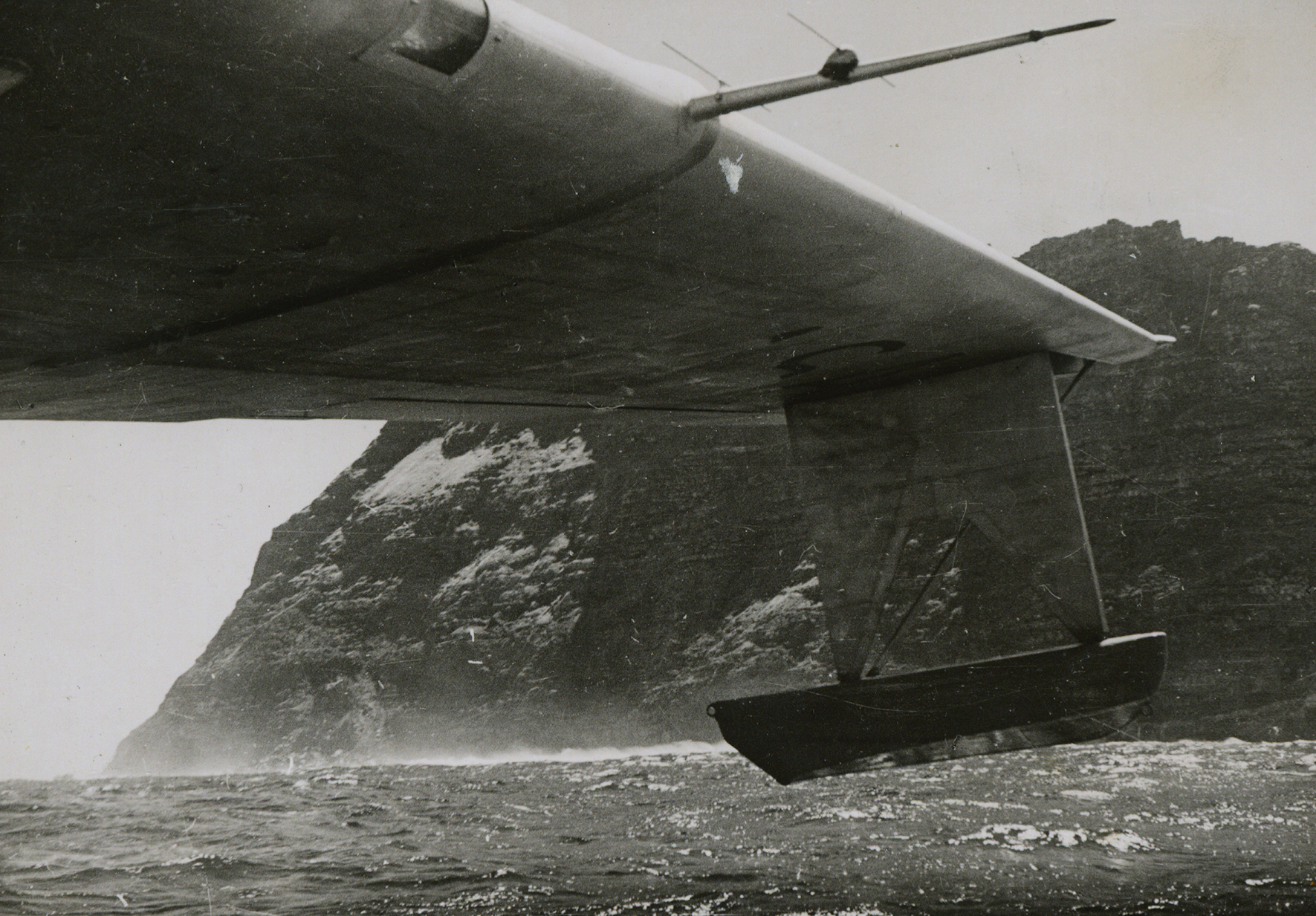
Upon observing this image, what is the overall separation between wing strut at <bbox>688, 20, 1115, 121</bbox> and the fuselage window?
3.62ft

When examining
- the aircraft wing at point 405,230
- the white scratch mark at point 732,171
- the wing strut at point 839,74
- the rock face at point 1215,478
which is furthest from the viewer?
the rock face at point 1215,478

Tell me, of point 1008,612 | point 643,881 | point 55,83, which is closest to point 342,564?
point 1008,612

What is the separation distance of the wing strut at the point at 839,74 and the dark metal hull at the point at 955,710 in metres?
5.20

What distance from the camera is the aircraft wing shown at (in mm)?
3316

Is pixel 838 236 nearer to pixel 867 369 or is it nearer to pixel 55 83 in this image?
pixel 867 369

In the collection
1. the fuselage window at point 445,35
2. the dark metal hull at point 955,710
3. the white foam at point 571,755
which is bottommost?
the white foam at point 571,755

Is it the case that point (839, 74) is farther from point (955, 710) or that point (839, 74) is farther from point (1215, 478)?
point (1215, 478)

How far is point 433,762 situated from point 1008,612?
102 feet

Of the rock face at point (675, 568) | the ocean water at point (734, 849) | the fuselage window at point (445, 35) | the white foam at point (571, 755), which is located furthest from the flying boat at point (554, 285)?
the white foam at point (571, 755)

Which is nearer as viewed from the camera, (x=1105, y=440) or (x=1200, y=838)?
(x=1200, y=838)

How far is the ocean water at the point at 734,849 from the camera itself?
24.2 ft

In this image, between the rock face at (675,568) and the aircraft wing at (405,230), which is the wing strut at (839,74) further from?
the rock face at (675,568)

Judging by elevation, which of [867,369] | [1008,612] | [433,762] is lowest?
[433,762]

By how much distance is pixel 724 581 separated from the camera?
185 feet
